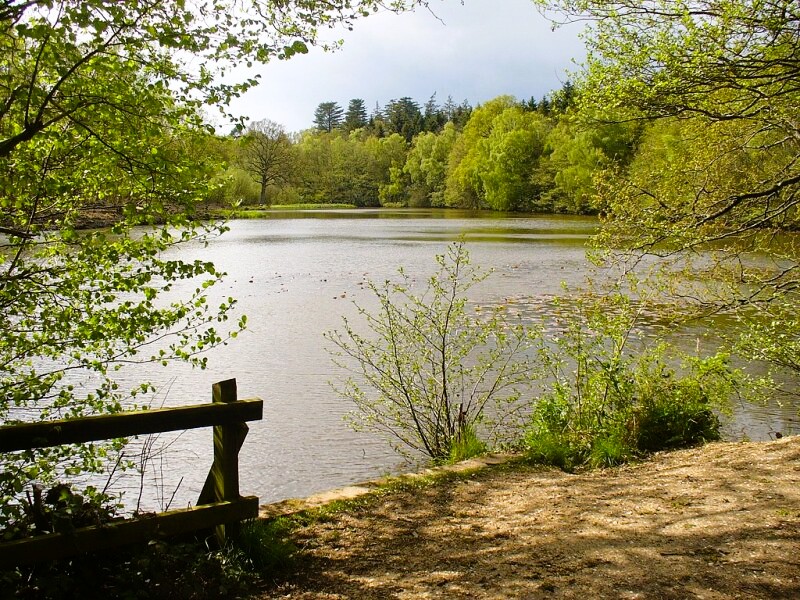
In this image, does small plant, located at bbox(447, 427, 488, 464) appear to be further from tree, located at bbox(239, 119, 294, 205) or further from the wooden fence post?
tree, located at bbox(239, 119, 294, 205)

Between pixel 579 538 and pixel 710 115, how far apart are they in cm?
583

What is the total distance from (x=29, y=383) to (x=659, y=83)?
7.22 m

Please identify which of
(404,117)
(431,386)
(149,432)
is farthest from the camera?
(404,117)

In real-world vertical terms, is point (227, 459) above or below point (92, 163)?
below

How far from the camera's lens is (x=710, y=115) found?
8.27 metres

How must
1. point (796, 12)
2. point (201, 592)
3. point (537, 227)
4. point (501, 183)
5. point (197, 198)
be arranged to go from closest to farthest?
point (201, 592) < point (197, 198) < point (796, 12) < point (537, 227) < point (501, 183)

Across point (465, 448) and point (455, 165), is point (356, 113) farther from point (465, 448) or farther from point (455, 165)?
point (465, 448)

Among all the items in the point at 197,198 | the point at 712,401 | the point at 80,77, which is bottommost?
the point at 712,401

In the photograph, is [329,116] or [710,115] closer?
[710,115]

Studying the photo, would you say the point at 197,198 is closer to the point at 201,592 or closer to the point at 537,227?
the point at 201,592

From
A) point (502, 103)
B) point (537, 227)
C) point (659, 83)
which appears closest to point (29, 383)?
point (659, 83)

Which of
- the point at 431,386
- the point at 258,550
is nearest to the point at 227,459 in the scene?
the point at 258,550

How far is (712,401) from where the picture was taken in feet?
29.2

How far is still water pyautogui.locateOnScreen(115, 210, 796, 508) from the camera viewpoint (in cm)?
917
